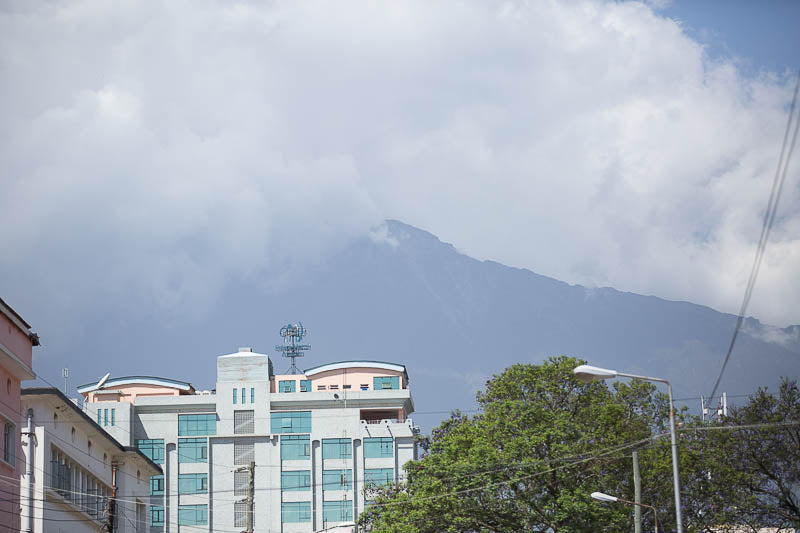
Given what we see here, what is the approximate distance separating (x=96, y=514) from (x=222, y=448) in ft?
184

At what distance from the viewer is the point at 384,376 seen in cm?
13662

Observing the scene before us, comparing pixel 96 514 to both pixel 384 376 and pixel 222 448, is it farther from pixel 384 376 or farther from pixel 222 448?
pixel 384 376

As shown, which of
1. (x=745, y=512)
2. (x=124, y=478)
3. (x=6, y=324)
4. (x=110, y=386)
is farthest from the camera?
(x=110, y=386)

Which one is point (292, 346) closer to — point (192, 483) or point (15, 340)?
point (192, 483)

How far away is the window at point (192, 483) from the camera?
415 ft

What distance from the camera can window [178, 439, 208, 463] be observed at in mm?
127188

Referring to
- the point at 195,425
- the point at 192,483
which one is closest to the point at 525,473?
the point at 192,483

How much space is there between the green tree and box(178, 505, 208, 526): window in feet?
211

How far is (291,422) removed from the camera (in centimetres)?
12812

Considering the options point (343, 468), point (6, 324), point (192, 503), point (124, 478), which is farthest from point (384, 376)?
point (6, 324)

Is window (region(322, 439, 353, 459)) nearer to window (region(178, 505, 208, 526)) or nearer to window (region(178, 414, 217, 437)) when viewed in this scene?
window (region(178, 414, 217, 437))

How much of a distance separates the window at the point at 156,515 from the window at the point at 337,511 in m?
18.3

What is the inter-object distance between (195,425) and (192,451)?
9.75 feet

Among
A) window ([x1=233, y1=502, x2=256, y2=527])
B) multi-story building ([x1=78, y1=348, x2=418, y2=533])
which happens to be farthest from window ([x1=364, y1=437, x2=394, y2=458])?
window ([x1=233, y1=502, x2=256, y2=527])
